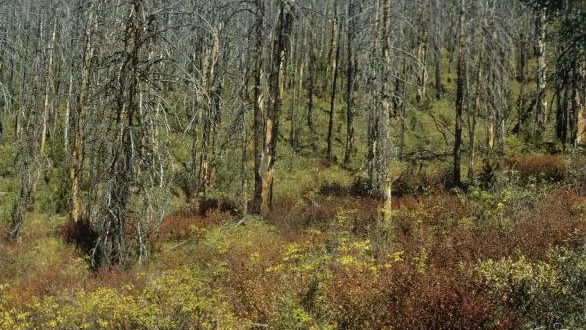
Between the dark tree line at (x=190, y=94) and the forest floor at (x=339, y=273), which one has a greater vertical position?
the dark tree line at (x=190, y=94)

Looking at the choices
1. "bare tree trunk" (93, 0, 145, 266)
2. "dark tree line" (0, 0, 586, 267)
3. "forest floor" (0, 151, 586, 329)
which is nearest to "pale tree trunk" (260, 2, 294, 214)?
"dark tree line" (0, 0, 586, 267)

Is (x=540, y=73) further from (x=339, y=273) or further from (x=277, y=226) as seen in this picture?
(x=277, y=226)

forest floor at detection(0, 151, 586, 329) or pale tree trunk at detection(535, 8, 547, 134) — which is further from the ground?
pale tree trunk at detection(535, 8, 547, 134)

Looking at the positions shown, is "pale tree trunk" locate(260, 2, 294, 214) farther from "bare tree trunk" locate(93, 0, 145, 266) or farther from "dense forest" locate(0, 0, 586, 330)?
"bare tree trunk" locate(93, 0, 145, 266)

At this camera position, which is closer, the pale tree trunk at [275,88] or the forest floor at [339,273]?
the forest floor at [339,273]

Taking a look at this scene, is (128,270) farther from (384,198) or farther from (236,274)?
(384,198)

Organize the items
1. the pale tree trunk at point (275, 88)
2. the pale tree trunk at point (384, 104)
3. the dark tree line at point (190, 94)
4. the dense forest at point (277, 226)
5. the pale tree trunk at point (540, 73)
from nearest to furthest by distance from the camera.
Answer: the dense forest at point (277, 226)
the pale tree trunk at point (540, 73)
the dark tree line at point (190, 94)
the pale tree trunk at point (384, 104)
the pale tree trunk at point (275, 88)

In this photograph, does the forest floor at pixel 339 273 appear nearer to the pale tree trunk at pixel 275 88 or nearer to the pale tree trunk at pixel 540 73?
the pale tree trunk at pixel 275 88

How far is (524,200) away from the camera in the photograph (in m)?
9.74

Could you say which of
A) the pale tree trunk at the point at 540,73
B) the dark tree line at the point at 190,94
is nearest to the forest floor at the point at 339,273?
the dark tree line at the point at 190,94

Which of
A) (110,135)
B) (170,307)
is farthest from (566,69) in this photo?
(110,135)

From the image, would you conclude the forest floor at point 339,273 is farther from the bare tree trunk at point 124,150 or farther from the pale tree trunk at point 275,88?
the pale tree trunk at point 275,88

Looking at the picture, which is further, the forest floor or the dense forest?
the dense forest

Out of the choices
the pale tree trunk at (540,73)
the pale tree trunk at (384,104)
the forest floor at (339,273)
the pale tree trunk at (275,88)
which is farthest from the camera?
the pale tree trunk at (275,88)
